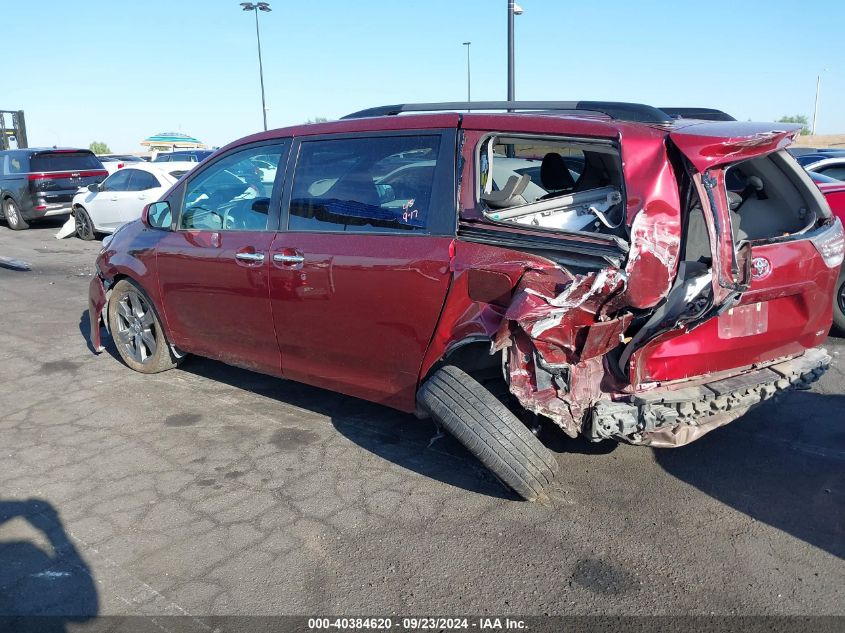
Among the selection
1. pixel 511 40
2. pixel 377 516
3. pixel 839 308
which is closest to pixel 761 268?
pixel 377 516

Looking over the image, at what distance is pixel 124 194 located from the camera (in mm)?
13461

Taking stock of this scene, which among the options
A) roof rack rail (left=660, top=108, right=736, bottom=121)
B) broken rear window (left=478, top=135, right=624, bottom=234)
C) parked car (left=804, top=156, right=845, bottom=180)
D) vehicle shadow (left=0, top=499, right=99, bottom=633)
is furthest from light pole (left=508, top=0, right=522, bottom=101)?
vehicle shadow (left=0, top=499, right=99, bottom=633)

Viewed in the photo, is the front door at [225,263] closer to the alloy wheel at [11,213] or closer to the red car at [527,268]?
the red car at [527,268]

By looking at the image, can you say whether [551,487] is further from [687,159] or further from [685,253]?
[687,159]

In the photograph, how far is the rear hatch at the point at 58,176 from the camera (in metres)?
15.6

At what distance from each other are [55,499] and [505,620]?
2.40 m

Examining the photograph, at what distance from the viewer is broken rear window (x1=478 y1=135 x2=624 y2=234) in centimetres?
352

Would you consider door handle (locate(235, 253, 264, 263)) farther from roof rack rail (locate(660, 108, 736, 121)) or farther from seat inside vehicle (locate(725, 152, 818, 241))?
seat inside vehicle (locate(725, 152, 818, 241))

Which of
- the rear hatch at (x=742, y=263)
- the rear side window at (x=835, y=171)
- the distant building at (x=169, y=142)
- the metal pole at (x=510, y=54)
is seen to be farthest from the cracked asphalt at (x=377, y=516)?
the distant building at (x=169, y=142)

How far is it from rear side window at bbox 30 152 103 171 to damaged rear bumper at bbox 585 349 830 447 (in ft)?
51.6

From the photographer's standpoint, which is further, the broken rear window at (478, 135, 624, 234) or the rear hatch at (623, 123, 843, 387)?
the broken rear window at (478, 135, 624, 234)

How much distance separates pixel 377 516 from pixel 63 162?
15229 mm

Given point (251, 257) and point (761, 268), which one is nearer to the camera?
point (761, 268)

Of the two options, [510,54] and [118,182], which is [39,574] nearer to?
[510,54]
